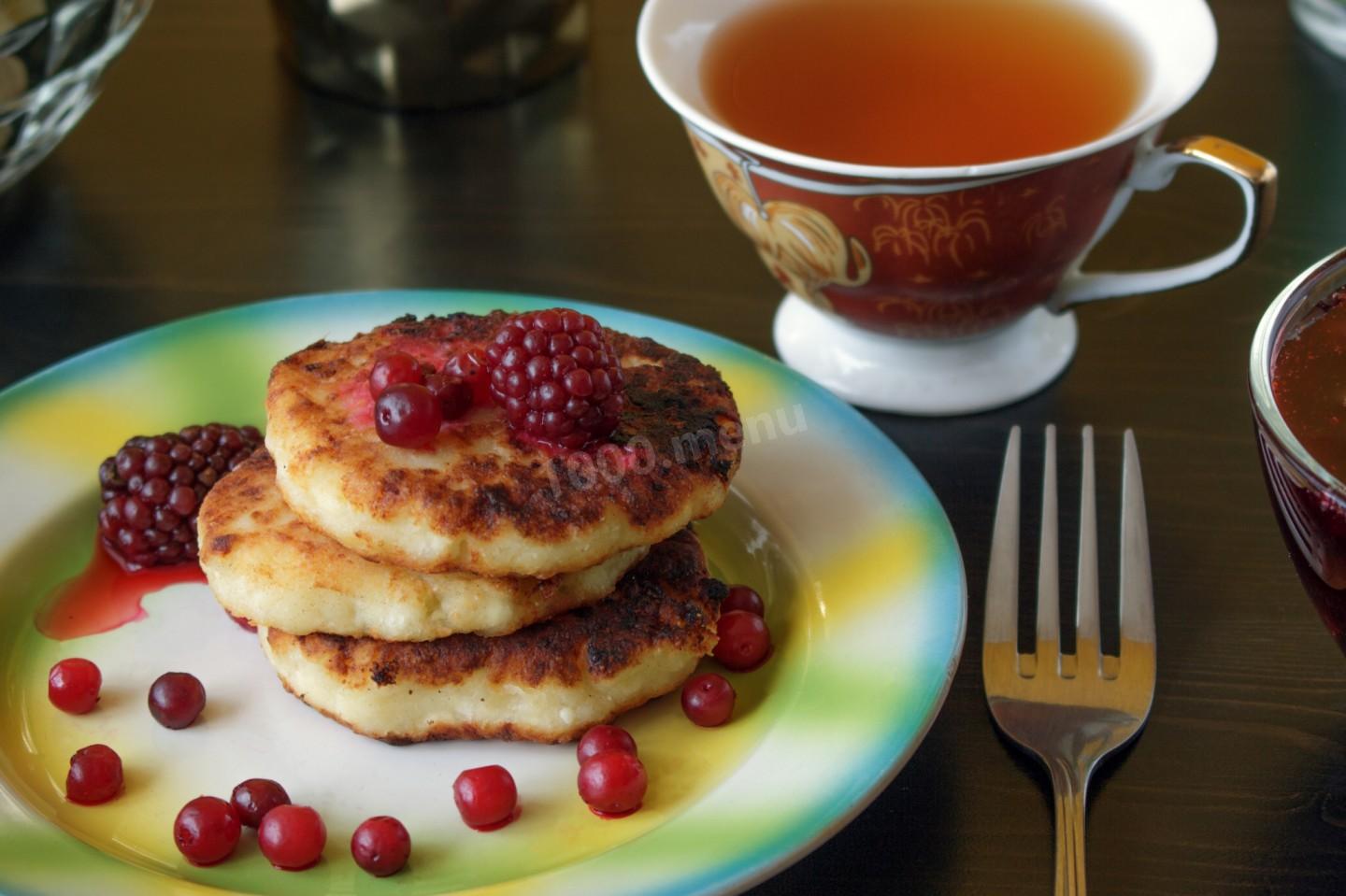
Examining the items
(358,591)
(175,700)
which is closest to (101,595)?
(175,700)

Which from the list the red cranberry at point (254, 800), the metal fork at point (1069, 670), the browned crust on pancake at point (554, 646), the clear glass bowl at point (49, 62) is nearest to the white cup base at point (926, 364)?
the metal fork at point (1069, 670)

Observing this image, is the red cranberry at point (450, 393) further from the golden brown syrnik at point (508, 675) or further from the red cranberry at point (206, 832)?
the red cranberry at point (206, 832)

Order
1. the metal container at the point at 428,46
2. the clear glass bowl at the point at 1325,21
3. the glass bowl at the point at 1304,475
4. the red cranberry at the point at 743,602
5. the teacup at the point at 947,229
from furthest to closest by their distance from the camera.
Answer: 1. the clear glass bowl at the point at 1325,21
2. the metal container at the point at 428,46
3. the teacup at the point at 947,229
4. the red cranberry at the point at 743,602
5. the glass bowl at the point at 1304,475

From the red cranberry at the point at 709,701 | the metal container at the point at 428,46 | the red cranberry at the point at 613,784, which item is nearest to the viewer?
the red cranberry at the point at 613,784

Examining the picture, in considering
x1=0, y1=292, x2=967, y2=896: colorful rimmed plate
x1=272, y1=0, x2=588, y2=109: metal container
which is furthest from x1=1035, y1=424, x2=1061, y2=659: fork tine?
x1=272, y1=0, x2=588, y2=109: metal container

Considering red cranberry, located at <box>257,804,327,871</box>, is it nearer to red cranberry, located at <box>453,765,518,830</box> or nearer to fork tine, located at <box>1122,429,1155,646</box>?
red cranberry, located at <box>453,765,518,830</box>

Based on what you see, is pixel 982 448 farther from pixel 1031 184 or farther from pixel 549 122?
pixel 549 122
